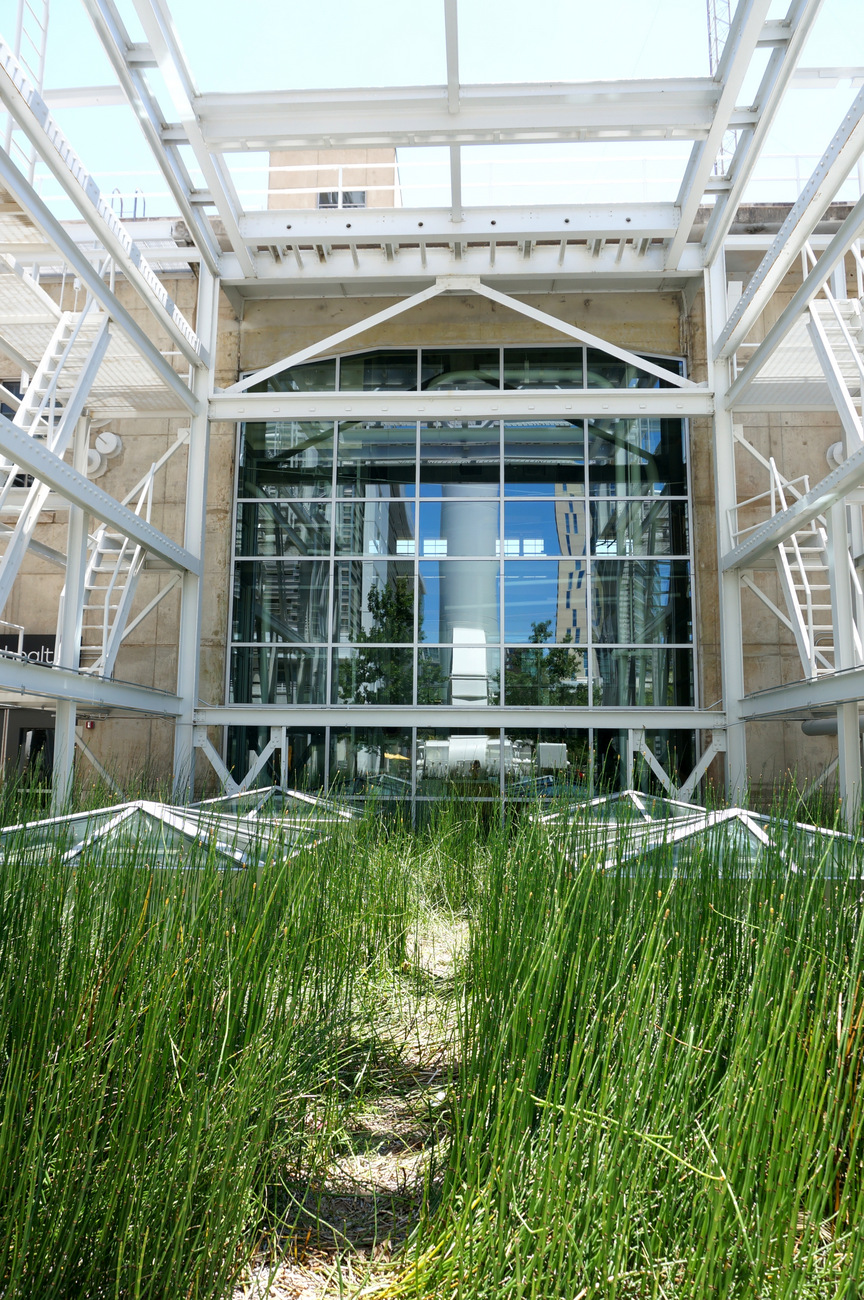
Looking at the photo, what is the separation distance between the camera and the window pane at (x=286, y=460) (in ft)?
37.1

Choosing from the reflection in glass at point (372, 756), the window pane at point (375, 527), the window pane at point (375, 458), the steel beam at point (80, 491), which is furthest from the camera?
the window pane at point (375, 458)

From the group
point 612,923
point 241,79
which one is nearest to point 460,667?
point 241,79

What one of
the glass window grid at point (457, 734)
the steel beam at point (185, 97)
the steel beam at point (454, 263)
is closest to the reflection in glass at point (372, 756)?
the glass window grid at point (457, 734)

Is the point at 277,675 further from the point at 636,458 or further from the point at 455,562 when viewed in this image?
the point at 636,458

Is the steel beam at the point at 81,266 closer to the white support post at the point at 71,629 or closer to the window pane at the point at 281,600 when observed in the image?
the white support post at the point at 71,629

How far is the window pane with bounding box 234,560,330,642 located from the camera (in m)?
11.0

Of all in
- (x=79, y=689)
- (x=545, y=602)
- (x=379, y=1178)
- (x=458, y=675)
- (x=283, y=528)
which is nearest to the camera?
(x=379, y=1178)

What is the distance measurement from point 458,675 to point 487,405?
9.66 ft

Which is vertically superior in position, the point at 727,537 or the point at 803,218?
the point at 803,218

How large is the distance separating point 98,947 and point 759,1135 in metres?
1.37

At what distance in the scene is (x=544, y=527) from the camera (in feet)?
36.4

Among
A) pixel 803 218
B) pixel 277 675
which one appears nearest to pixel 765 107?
pixel 803 218

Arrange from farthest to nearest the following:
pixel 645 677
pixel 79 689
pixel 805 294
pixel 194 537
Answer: pixel 645 677
pixel 194 537
pixel 79 689
pixel 805 294

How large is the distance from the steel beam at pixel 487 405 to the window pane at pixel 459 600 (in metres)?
1.98
